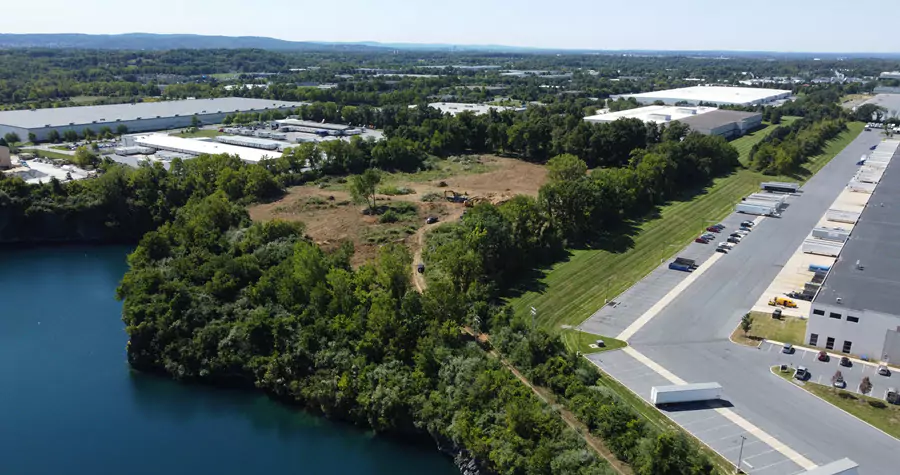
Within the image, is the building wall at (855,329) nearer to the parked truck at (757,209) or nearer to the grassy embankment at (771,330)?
the grassy embankment at (771,330)

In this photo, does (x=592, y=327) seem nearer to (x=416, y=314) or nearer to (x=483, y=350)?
(x=483, y=350)

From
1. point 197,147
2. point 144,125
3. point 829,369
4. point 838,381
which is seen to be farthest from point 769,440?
point 144,125

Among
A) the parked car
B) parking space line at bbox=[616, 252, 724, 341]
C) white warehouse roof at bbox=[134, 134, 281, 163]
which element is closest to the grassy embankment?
the parked car

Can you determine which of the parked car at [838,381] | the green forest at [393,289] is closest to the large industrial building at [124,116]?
the green forest at [393,289]

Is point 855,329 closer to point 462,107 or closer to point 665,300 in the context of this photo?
point 665,300

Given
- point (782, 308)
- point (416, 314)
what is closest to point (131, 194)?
point (416, 314)

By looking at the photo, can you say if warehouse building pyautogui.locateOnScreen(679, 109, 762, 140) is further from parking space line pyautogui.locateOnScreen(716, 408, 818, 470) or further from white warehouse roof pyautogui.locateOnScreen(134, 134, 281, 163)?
parking space line pyautogui.locateOnScreen(716, 408, 818, 470)
